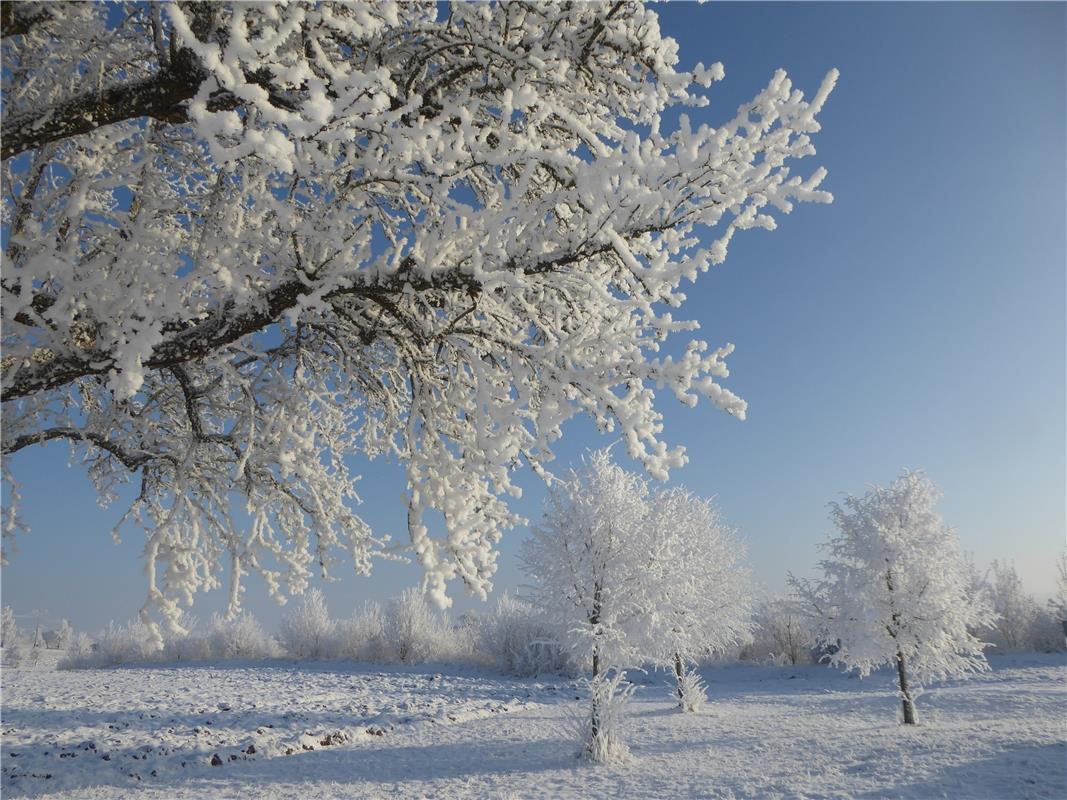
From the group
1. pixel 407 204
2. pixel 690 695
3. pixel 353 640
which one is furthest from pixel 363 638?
pixel 407 204

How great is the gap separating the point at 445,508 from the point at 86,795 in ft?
27.9

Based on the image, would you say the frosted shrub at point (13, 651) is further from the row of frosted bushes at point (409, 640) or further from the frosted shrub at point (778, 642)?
the frosted shrub at point (778, 642)

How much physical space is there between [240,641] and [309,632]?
3984mm

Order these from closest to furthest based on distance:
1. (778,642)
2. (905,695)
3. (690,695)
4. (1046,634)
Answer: (905,695) → (690,695) → (1046,634) → (778,642)

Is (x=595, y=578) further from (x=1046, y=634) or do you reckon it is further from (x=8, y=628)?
(x=8, y=628)

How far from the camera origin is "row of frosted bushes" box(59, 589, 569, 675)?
1180 inches

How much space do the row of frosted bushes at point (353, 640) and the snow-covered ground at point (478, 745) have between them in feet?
35.4

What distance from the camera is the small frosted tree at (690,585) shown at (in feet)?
42.7

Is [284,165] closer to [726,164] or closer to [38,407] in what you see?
[726,164]

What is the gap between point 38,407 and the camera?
540cm

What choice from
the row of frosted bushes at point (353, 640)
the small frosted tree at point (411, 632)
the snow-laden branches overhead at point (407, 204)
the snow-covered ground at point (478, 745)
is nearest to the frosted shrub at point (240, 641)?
the row of frosted bushes at point (353, 640)

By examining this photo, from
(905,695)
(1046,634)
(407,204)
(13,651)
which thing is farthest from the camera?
(13,651)

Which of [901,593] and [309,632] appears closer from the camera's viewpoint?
[901,593]

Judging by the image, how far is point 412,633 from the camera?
105ft
